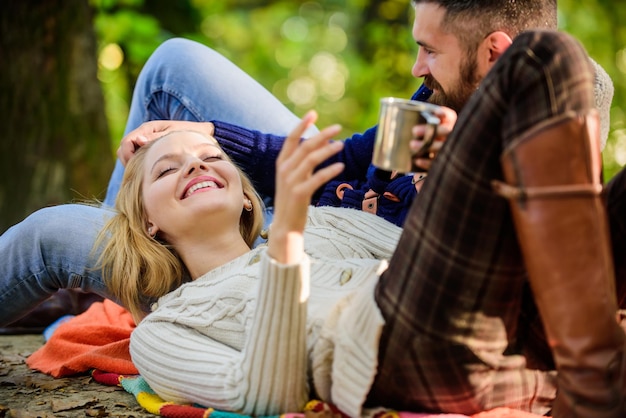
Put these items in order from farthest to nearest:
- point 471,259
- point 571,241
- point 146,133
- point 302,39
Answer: point 302,39 → point 146,133 → point 471,259 → point 571,241

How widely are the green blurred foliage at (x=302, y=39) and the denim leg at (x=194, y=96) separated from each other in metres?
3.64

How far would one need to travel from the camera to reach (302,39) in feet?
43.1

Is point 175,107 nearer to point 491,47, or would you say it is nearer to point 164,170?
point 164,170

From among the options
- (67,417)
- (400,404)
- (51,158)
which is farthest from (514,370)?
(51,158)

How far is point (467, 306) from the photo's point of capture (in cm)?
197

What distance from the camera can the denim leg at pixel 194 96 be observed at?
382 cm

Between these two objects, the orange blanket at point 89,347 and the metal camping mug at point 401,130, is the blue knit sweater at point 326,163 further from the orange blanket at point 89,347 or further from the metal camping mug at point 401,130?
the metal camping mug at point 401,130

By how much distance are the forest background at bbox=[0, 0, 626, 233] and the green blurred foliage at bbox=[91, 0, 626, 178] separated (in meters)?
0.02

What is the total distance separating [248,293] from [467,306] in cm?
74

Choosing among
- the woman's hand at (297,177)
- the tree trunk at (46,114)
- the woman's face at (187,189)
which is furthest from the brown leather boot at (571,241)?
the tree trunk at (46,114)

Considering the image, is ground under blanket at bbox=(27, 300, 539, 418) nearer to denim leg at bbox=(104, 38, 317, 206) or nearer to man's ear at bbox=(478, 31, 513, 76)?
denim leg at bbox=(104, 38, 317, 206)

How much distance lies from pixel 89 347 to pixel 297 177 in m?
1.59

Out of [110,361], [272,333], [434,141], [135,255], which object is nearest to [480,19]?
[434,141]

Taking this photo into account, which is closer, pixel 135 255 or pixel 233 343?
pixel 233 343
